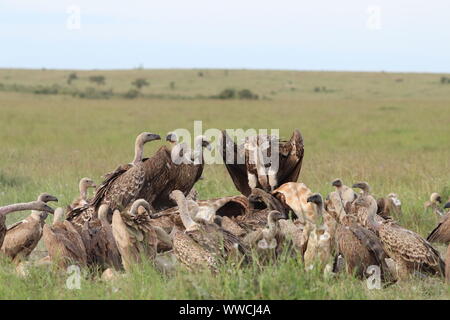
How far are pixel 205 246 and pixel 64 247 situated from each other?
120 centimetres

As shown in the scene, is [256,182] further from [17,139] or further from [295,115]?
[295,115]

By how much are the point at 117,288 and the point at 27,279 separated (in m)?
0.83

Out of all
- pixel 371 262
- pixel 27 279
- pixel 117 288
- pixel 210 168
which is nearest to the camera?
pixel 117 288

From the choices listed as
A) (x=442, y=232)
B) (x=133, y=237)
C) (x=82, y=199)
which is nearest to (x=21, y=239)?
(x=133, y=237)

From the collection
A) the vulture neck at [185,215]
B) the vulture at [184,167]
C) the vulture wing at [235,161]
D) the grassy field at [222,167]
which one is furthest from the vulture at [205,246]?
the vulture wing at [235,161]

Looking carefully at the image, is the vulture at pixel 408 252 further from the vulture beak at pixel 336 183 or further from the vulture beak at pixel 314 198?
the vulture beak at pixel 336 183

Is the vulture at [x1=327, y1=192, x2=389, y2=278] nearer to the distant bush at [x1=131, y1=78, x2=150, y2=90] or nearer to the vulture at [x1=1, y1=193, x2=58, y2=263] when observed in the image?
the vulture at [x1=1, y1=193, x2=58, y2=263]

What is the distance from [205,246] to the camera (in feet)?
19.4

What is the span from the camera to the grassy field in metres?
5.37

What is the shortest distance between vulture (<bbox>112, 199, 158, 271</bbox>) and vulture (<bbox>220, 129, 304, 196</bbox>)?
223 cm

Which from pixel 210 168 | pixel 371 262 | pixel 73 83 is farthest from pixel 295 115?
pixel 73 83

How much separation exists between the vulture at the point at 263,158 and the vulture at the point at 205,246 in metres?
2.30

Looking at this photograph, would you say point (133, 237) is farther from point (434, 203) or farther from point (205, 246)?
point (434, 203)

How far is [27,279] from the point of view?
236 inches
